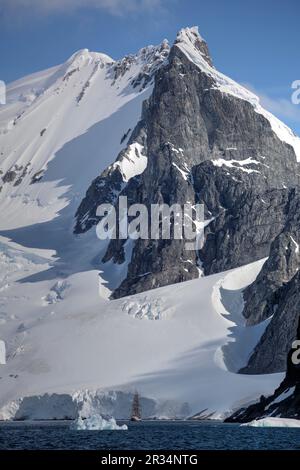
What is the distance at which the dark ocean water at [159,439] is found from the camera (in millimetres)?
129750

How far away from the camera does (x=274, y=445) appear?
131 metres

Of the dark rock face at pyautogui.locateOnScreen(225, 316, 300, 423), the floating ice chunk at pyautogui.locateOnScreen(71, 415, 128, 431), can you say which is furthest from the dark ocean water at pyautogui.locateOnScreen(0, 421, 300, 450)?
the dark rock face at pyautogui.locateOnScreen(225, 316, 300, 423)

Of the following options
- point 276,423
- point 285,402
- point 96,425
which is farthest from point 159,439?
point 285,402

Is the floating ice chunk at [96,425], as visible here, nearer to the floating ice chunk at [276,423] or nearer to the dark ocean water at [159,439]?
the dark ocean water at [159,439]

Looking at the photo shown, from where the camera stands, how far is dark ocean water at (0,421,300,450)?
5108 inches

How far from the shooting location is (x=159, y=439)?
5571 inches

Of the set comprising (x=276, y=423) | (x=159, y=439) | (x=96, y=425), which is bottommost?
(x=159, y=439)

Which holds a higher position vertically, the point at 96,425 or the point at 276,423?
the point at 96,425

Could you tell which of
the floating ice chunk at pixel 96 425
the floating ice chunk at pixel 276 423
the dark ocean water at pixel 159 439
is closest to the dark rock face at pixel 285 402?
the floating ice chunk at pixel 276 423

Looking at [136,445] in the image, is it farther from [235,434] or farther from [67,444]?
[235,434]

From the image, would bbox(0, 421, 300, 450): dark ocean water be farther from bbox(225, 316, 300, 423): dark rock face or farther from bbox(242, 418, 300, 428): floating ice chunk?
bbox(225, 316, 300, 423): dark rock face

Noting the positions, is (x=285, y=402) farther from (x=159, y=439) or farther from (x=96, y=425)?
(x=159, y=439)

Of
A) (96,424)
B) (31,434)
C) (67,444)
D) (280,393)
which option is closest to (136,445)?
(67,444)

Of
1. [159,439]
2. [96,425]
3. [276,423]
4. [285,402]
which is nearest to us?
[159,439]
